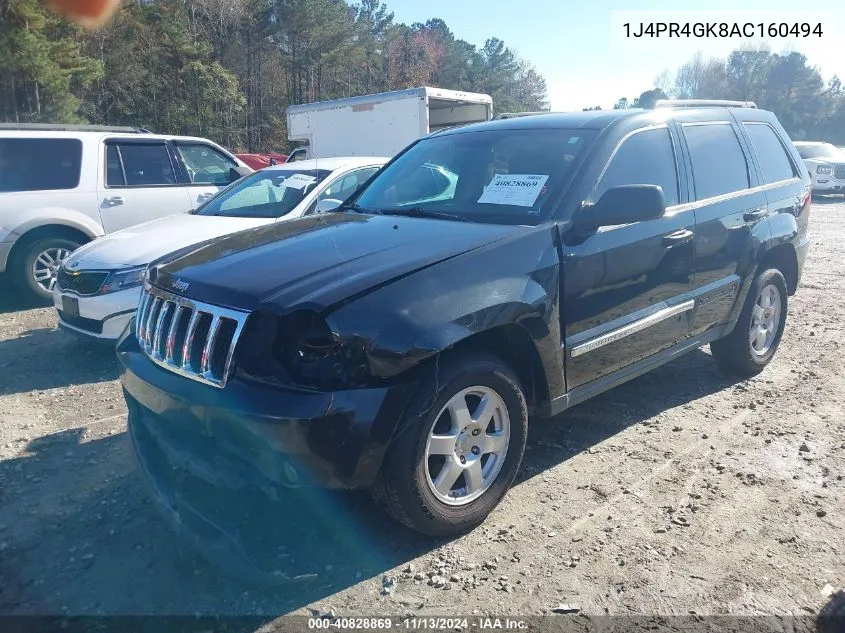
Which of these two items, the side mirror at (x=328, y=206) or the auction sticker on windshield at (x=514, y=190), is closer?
the auction sticker on windshield at (x=514, y=190)

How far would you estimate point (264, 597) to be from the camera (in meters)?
2.68

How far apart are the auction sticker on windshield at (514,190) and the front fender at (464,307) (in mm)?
325

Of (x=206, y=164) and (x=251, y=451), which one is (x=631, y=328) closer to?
(x=251, y=451)

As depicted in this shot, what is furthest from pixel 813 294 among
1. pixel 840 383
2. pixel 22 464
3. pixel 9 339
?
pixel 9 339

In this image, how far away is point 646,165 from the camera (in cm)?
399

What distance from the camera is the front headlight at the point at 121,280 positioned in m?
5.27

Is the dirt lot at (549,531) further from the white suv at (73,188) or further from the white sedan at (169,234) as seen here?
the white suv at (73,188)

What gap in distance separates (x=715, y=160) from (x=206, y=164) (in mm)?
6194

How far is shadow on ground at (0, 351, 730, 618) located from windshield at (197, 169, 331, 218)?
3115 mm

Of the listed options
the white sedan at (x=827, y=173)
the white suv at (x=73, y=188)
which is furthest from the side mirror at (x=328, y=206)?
the white sedan at (x=827, y=173)

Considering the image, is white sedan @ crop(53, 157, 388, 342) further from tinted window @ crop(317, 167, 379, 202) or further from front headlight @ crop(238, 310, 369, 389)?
front headlight @ crop(238, 310, 369, 389)

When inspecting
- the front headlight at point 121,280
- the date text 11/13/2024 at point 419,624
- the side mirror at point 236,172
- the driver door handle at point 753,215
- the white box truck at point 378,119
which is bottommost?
the date text 11/13/2024 at point 419,624

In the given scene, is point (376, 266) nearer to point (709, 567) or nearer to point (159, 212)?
point (709, 567)

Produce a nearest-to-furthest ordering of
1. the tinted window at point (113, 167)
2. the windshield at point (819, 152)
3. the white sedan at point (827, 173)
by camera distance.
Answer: the tinted window at point (113, 167), the white sedan at point (827, 173), the windshield at point (819, 152)
